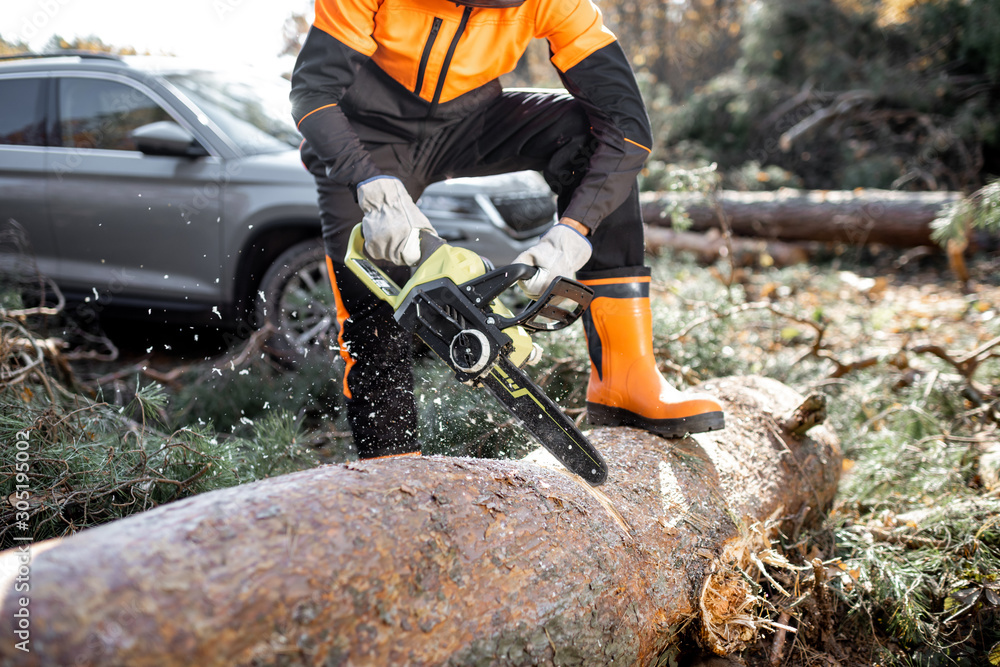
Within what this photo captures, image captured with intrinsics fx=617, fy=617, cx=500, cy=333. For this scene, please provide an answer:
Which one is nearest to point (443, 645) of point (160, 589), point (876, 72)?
point (160, 589)

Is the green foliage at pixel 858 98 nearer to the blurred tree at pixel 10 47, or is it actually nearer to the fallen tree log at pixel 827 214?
the fallen tree log at pixel 827 214

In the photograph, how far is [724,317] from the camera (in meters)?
2.98

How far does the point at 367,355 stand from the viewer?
7.00 feet

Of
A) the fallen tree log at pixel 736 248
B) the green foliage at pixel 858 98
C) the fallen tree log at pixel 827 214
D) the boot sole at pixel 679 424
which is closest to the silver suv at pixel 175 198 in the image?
the boot sole at pixel 679 424

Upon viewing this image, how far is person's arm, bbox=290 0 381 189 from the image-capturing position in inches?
72.0

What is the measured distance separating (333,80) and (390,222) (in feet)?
1.61

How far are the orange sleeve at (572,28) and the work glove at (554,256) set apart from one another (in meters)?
0.58

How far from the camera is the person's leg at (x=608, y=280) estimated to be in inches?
78.9

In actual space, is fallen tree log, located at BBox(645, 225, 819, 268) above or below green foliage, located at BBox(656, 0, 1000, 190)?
below

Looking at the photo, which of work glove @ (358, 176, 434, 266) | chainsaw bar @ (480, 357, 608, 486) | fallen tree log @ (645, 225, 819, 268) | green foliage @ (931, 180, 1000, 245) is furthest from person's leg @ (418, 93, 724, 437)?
fallen tree log @ (645, 225, 819, 268)

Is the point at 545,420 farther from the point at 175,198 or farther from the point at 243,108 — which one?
the point at 243,108

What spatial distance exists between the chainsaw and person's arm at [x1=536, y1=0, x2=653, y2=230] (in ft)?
1.20

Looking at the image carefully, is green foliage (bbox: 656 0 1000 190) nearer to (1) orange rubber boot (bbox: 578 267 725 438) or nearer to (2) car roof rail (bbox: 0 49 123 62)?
(1) orange rubber boot (bbox: 578 267 725 438)

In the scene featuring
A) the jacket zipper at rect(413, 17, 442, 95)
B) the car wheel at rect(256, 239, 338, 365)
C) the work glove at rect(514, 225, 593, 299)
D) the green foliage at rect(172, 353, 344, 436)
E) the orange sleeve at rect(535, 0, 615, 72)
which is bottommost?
the green foliage at rect(172, 353, 344, 436)
